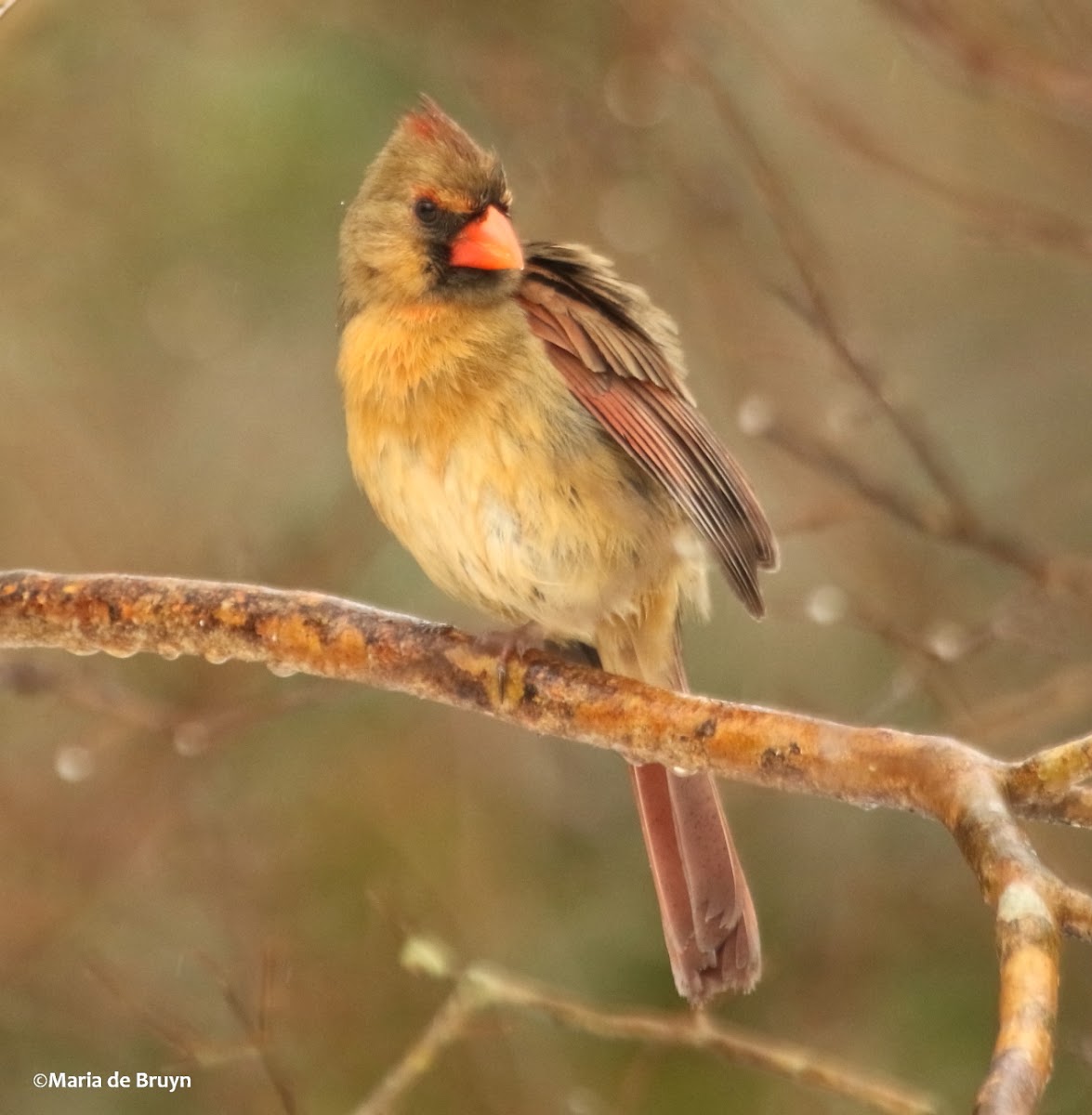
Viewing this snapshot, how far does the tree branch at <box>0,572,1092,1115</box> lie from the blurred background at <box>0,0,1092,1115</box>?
98cm

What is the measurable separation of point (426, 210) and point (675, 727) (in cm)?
134

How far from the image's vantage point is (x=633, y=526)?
A: 3.26m

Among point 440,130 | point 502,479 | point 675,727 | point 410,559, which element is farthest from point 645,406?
point 410,559

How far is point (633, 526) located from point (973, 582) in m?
2.31

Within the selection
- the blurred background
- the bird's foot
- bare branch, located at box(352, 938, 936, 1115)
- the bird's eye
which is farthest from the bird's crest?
bare branch, located at box(352, 938, 936, 1115)

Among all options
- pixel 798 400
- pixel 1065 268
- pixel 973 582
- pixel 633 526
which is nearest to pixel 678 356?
pixel 633 526

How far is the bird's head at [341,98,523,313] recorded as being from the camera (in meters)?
3.37

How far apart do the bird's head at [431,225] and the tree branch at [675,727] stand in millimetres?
710

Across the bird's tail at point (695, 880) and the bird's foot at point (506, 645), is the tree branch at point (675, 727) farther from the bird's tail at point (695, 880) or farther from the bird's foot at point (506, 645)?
the bird's tail at point (695, 880)

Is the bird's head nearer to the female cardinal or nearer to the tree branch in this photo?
the female cardinal

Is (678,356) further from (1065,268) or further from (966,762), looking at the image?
(1065,268)

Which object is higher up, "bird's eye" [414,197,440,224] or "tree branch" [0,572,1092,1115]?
"bird's eye" [414,197,440,224]

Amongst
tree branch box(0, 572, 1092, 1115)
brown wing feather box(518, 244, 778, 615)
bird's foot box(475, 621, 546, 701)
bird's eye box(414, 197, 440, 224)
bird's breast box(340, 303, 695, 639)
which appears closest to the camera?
tree branch box(0, 572, 1092, 1115)

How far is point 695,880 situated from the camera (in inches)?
135
